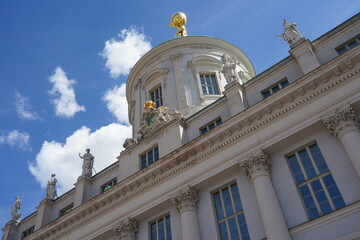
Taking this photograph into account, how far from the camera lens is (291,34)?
24547 mm

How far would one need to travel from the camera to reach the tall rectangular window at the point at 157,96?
35531 millimetres

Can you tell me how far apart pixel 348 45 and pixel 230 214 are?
11.2 m

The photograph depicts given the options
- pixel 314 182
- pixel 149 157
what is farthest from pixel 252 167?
pixel 149 157

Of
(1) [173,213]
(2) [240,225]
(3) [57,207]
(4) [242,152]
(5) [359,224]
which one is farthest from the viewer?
(3) [57,207]

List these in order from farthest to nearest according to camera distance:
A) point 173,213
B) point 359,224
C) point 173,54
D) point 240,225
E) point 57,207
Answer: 1. point 173,54
2. point 57,207
3. point 173,213
4. point 240,225
5. point 359,224

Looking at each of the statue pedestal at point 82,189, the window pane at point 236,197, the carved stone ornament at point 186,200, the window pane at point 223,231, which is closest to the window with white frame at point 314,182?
the window pane at point 236,197

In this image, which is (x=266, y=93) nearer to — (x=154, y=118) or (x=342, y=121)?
(x=342, y=121)

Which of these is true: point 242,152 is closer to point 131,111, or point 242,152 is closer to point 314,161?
point 314,161

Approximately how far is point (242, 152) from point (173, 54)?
18654mm

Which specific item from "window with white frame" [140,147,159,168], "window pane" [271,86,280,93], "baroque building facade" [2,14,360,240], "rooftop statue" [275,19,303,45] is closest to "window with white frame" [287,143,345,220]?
"baroque building facade" [2,14,360,240]

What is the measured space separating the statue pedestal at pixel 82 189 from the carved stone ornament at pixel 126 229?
202 inches

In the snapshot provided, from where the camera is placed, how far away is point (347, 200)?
56.1 ft

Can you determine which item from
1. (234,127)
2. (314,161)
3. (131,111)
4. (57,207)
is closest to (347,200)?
(314,161)

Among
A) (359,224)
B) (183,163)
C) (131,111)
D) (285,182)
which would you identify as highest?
(131,111)
